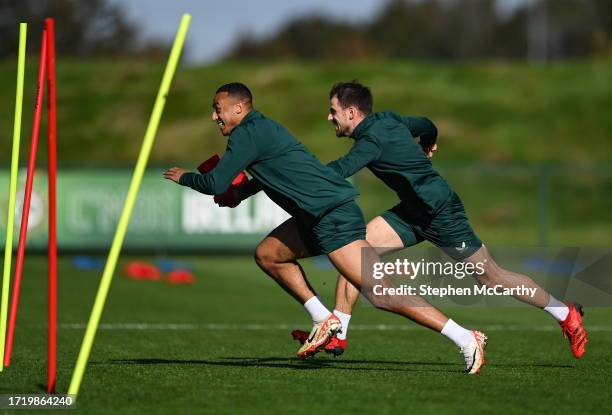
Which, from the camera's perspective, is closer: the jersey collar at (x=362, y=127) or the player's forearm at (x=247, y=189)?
the jersey collar at (x=362, y=127)

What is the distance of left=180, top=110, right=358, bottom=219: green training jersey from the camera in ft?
29.8

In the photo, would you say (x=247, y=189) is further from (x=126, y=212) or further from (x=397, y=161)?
(x=126, y=212)

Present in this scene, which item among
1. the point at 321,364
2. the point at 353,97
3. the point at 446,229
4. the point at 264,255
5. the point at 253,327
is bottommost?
the point at 253,327

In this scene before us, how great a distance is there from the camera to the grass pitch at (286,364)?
307 inches

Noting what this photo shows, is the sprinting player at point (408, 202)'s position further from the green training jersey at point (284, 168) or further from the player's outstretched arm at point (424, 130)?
the green training jersey at point (284, 168)

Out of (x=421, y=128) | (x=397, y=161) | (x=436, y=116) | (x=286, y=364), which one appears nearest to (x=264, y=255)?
(x=286, y=364)

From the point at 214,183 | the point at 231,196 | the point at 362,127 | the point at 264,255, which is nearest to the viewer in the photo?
the point at 214,183

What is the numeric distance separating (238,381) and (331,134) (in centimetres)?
3612

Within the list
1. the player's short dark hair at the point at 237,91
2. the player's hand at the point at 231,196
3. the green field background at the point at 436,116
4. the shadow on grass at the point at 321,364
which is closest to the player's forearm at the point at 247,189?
the player's hand at the point at 231,196

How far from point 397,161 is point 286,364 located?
1.86m

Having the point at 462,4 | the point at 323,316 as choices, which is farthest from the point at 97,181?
the point at 462,4

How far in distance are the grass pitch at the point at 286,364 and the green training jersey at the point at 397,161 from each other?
135cm

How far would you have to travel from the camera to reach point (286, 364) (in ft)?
32.9

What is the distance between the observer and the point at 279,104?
156 ft
